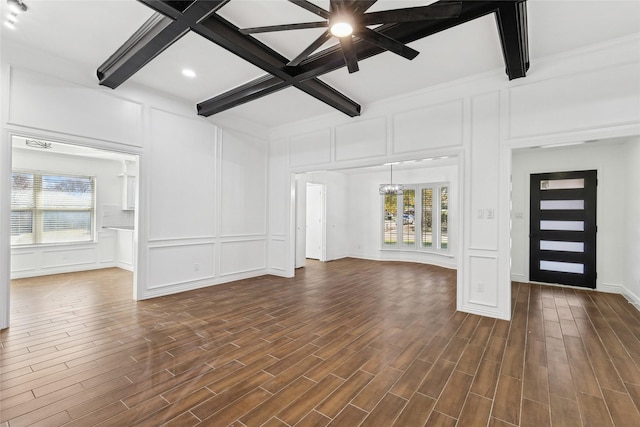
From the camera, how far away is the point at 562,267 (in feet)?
17.7

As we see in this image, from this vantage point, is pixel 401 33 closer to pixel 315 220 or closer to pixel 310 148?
pixel 310 148

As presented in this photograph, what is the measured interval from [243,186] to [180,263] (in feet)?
6.21

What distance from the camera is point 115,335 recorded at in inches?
122

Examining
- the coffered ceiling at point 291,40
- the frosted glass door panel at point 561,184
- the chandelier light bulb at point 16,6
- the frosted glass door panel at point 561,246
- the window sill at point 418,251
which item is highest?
the coffered ceiling at point 291,40

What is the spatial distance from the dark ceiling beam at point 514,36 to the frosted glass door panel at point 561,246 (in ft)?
11.9

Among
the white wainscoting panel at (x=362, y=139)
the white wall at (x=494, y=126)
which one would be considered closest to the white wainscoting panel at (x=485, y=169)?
the white wall at (x=494, y=126)

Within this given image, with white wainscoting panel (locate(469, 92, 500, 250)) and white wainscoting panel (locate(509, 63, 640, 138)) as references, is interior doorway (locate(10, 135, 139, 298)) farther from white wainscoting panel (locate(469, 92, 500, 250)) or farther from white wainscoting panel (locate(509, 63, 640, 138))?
white wainscoting panel (locate(509, 63, 640, 138))

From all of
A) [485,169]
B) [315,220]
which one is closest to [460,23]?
[485,169]

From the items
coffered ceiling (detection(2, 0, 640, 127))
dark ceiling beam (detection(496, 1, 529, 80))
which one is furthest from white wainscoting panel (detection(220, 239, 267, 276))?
dark ceiling beam (detection(496, 1, 529, 80))

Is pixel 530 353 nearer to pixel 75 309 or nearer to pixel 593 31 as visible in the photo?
pixel 593 31

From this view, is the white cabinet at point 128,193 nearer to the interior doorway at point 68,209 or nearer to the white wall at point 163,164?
the interior doorway at point 68,209

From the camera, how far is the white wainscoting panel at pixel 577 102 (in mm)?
3023

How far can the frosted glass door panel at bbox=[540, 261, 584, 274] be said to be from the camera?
5.25 meters

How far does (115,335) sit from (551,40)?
566 cm
